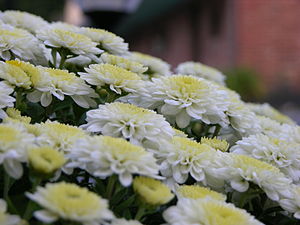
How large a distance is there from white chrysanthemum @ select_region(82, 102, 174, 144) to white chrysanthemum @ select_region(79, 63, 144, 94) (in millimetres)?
149

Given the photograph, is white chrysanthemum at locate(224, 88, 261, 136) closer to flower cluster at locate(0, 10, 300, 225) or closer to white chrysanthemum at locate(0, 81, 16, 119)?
flower cluster at locate(0, 10, 300, 225)

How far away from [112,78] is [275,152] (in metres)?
0.45

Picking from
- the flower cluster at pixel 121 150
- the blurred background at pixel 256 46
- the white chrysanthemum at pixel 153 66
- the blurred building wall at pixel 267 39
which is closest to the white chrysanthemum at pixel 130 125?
the flower cluster at pixel 121 150

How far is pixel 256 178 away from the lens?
1.20 meters

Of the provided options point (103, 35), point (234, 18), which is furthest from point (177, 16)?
point (103, 35)

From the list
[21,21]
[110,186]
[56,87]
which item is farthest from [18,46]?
[110,186]

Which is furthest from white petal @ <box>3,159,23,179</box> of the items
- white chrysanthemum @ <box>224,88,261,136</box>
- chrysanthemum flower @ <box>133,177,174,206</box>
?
white chrysanthemum @ <box>224,88,261,136</box>

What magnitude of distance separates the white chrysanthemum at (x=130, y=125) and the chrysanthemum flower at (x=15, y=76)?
0.18 metres

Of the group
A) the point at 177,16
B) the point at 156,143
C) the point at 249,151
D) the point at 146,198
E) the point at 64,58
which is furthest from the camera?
the point at 177,16

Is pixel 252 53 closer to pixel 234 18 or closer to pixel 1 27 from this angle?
pixel 234 18

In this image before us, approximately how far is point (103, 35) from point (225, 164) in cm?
65

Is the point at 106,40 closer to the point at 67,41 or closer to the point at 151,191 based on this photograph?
the point at 67,41

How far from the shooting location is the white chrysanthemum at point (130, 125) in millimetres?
1188

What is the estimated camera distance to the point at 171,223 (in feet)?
3.38
